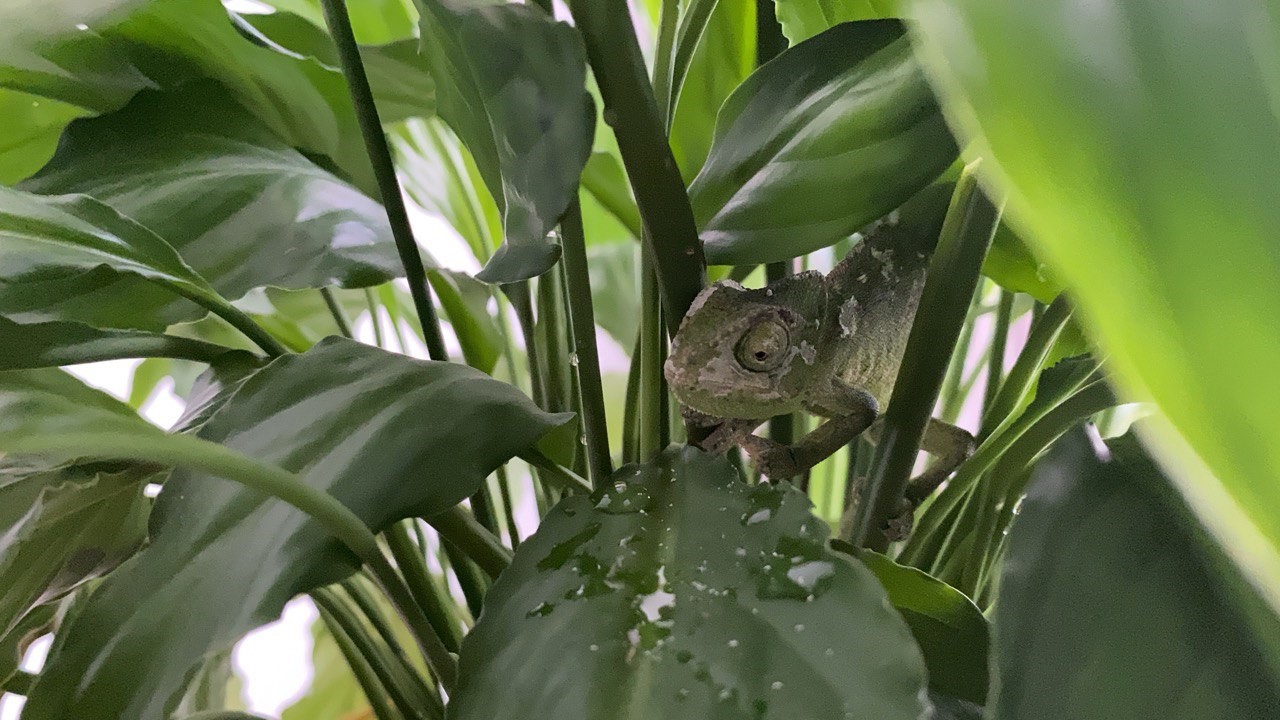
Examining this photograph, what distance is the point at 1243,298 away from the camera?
0.26 ft

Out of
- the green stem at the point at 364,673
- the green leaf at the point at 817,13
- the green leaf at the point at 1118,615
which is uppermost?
the green leaf at the point at 817,13

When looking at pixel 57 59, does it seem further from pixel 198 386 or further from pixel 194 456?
pixel 194 456

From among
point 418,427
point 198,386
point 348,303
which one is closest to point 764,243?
point 418,427

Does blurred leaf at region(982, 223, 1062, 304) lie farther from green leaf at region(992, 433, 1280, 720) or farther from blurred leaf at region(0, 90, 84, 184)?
blurred leaf at region(0, 90, 84, 184)

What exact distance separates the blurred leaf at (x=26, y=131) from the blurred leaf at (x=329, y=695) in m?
0.52

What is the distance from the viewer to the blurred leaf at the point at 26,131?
0.40 meters

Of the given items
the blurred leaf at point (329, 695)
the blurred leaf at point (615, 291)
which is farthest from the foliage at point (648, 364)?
the blurred leaf at point (329, 695)

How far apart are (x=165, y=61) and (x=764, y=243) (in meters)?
0.31

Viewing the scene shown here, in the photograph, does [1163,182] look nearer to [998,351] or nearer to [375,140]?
[375,140]

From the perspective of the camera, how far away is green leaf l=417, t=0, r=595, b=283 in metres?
0.21

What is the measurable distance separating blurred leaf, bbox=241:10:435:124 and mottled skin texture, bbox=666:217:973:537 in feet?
0.62

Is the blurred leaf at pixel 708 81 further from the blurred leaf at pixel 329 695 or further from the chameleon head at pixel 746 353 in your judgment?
the blurred leaf at pixel 329 695

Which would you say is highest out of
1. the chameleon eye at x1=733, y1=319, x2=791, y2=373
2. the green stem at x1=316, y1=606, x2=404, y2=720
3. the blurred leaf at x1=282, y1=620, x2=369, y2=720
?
the chameleon eye at x1=733, y1=319, x2=791, y2=373

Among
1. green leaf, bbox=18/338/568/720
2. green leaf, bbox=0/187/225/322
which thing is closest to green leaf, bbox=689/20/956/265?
green leaf, bbox=18/338/568/720
